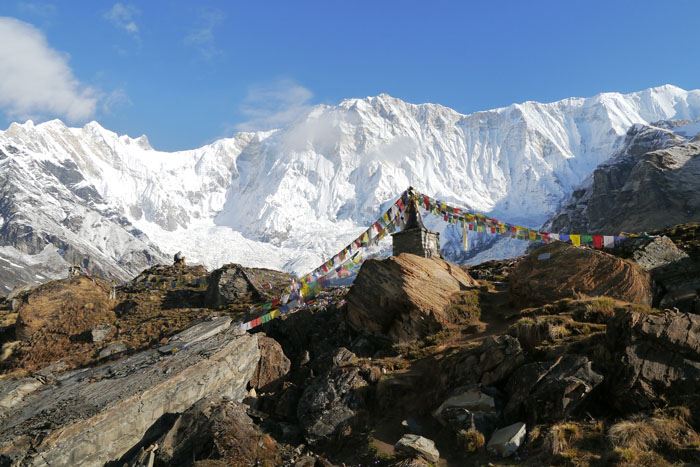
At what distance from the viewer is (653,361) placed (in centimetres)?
1150

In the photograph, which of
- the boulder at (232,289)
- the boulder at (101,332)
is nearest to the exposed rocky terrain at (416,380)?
the boulder at (101,332)

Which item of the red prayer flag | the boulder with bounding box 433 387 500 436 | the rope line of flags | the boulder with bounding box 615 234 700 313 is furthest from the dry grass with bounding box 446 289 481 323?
the red prayer flag

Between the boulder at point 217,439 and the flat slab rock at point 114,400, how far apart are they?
4.32 feet

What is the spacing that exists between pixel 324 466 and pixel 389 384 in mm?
3562

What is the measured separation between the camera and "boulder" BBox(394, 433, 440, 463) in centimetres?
1162

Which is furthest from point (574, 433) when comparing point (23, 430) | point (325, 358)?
point (23, 430)

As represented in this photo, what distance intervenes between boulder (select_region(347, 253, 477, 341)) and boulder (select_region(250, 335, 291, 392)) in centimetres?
316

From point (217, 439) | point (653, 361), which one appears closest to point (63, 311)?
point (217, 439)

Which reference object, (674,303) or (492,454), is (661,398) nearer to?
(492,454)

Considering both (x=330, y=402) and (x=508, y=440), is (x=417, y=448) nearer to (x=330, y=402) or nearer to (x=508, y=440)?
(x=508, y=440)

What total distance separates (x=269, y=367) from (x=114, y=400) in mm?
5679

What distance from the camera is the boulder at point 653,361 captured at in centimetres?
1107

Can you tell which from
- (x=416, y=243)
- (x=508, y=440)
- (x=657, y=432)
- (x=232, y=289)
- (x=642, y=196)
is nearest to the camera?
(x=657, y=432)

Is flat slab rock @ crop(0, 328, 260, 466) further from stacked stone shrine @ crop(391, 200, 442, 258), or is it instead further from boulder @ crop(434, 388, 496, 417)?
stacked stone shrine @ crop(391, 200, 442, 258)
